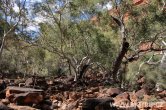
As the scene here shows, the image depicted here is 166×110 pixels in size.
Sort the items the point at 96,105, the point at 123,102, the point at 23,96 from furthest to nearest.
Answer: the point at 123,102 < the point at 23,96 < the point at 96,105

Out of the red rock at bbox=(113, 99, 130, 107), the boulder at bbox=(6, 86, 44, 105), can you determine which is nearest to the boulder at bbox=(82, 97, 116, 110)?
the red rock at bbox=(113, 99, 130, 107)

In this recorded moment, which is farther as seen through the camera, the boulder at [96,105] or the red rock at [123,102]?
the red rock at [123,102]

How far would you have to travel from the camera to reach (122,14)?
890 inches

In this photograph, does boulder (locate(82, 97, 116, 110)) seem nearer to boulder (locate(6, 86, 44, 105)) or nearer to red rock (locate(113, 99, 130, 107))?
red rock (locate(113, 99, 130, 107))

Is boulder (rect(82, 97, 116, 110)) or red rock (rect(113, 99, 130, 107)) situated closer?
boulder (rect(82, 97, 116, 110))

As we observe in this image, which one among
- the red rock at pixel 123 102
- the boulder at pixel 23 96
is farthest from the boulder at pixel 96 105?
the boulder at pixel 23 96

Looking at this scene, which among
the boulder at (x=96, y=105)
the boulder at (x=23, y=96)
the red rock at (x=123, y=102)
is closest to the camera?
the boulder at (x=96, y=105)

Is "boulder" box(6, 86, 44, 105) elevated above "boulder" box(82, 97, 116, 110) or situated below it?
above

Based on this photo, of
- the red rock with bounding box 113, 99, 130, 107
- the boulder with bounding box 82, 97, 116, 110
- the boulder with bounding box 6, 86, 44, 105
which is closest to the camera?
the boulder with bounding box 82, 97, 116, 110

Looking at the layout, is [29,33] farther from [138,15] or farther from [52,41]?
[138,15]

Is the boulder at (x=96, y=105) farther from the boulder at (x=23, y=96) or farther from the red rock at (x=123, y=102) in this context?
the boulder at (x=23, y=96)

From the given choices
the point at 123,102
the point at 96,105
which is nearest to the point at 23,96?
the point at 96,105

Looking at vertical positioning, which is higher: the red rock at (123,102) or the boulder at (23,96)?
the boulder at (23,96)

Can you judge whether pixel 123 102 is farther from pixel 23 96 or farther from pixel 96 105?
pixel 23 96
